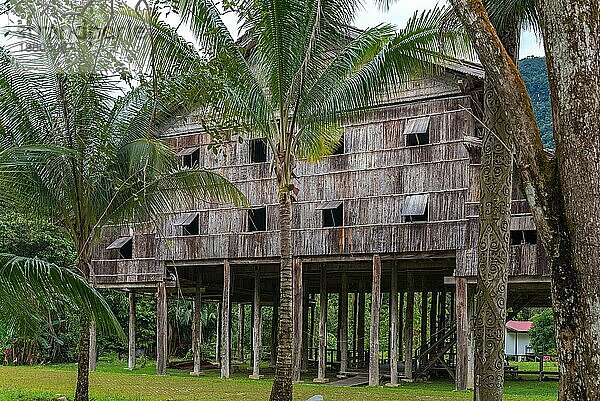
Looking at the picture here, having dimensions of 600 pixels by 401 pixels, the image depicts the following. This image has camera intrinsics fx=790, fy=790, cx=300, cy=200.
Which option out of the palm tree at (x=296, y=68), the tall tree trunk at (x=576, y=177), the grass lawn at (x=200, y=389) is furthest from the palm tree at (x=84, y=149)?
the tall tree trunk at (x=576, y=177)

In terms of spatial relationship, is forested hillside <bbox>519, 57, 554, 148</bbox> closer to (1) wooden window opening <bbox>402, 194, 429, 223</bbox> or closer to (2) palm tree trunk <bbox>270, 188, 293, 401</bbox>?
(1) wooden window opening <bbox>402, 194, 429, 223</bbox>

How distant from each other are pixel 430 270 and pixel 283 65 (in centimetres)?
1150

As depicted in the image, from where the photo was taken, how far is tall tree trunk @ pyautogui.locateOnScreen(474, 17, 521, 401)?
746 cm

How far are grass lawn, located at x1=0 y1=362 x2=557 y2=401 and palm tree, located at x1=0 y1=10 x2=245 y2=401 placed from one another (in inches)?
139

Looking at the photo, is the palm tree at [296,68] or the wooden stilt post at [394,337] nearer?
the palm tree at [296,68]

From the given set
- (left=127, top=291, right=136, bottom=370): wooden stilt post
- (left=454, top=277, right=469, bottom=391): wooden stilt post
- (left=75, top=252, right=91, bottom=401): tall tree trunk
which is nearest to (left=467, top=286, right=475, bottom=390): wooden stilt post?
(left=454, top=277, right=469, bottom=391): wooden stilt post

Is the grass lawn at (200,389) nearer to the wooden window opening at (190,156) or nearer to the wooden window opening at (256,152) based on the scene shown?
the wooden window opening at (256,152)

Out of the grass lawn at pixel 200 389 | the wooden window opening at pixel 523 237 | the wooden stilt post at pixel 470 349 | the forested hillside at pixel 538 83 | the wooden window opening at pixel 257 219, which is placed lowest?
the grass lawn at pixel 200 389

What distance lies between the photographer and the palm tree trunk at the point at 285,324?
534 inches

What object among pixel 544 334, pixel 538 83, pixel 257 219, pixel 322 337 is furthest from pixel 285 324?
pixel 538 83

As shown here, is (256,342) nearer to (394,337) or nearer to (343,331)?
(343,331)

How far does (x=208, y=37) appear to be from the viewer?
13.5 metres

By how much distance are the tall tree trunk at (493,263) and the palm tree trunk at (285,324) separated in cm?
644

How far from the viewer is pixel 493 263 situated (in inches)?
299
